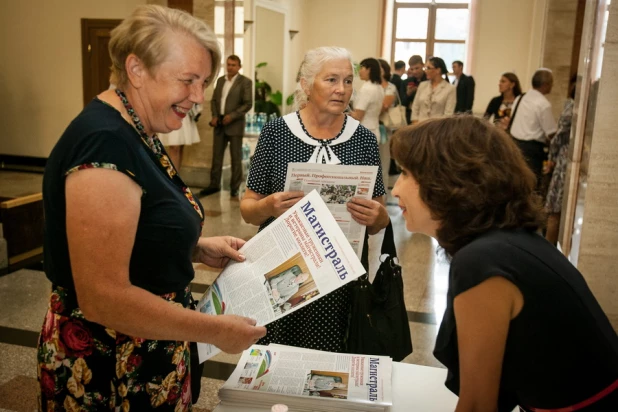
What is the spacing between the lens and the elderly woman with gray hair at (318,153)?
2188 millimetres

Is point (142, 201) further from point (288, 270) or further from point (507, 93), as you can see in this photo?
point (507, 93)

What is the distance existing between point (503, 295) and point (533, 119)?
553 cm

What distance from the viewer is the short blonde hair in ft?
4.10

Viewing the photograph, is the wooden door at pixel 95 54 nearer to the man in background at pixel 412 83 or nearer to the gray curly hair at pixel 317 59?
the man in background at pixel 412 83

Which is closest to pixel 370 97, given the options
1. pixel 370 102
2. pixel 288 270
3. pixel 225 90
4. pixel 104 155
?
pixel 370 102

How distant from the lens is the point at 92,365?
4.40ft


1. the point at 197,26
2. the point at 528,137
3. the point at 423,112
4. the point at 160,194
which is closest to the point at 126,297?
the point at 160,194

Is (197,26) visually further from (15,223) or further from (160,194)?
(15,223)

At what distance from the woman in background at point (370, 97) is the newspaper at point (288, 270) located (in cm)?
521

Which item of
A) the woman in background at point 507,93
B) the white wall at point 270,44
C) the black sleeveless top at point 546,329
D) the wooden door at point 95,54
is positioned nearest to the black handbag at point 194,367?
the black sleeveless top at point 546,329

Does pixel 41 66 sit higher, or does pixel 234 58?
pixel 234 58

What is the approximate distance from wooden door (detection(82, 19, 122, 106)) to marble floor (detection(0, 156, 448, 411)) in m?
4.05

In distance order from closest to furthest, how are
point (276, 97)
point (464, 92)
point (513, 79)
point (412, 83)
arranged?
1. point (513, 79)
2. point (464, 92)
3. point (412, 83)
4. point (276, 97)

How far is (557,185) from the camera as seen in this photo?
5461 millimetres
